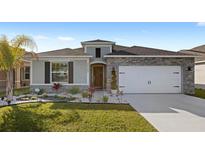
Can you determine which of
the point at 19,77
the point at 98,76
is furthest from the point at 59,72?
the point at 19,77

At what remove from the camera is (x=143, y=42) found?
26.5 metres

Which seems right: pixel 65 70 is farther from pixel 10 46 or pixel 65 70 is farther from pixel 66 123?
pixel 66 123

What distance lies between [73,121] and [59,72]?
11012mm

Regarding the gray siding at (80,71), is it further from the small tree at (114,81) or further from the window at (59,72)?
the small tree at (114,81)

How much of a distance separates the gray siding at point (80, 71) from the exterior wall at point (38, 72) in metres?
2.63

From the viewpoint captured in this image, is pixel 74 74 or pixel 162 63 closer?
pixel 162 63

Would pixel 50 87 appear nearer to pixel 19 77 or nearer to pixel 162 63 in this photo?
pixel 19 77

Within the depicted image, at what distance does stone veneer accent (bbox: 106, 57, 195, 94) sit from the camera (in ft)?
61.8

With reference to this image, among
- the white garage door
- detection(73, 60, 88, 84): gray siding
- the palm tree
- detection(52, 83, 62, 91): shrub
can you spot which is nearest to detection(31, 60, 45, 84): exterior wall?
detection(52, 83, 62, 91): shrub

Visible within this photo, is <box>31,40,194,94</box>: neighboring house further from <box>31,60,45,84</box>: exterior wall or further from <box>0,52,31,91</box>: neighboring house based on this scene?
<box>0,52,31,91</box>: neighboring house

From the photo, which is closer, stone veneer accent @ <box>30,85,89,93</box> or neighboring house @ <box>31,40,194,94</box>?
neighboring house @ <box>31,40,194,94</box>

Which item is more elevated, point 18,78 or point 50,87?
point 18,78

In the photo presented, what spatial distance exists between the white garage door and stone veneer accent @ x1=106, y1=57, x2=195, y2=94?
0.31m

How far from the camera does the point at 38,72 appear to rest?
19.2 metres
